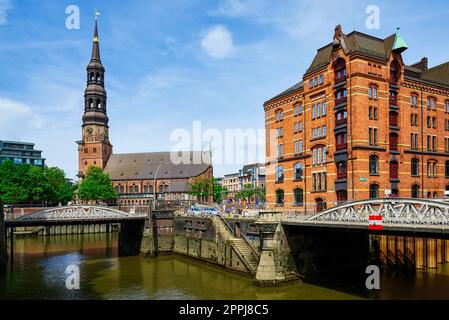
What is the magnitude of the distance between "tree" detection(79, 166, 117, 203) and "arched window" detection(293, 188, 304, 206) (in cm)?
6334

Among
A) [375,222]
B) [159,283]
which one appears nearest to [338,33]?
[375,222]

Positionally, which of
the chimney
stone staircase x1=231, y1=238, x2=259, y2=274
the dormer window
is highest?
the chimney

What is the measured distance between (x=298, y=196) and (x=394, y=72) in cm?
1770

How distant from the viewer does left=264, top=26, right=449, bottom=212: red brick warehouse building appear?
40812mm

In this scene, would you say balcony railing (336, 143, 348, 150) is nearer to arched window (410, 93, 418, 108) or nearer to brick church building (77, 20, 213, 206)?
arched window (410, 93, 418, 108)

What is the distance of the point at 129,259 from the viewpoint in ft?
152

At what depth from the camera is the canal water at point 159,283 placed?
28.3 m

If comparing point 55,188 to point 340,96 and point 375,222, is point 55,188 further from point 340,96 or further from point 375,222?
point 375,222

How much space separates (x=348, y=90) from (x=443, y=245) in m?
17.7

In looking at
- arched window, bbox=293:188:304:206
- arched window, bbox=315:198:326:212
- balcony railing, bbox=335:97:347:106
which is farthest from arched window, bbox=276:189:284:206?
balcony railing, bbox=335:97:347:106

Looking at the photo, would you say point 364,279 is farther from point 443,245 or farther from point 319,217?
point 443,245

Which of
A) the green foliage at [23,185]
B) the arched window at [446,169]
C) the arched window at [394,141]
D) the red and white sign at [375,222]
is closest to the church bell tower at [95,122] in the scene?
the green foliage at [23,185]

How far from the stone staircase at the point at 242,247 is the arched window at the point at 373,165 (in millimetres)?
15215

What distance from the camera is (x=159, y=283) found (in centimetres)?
3316
